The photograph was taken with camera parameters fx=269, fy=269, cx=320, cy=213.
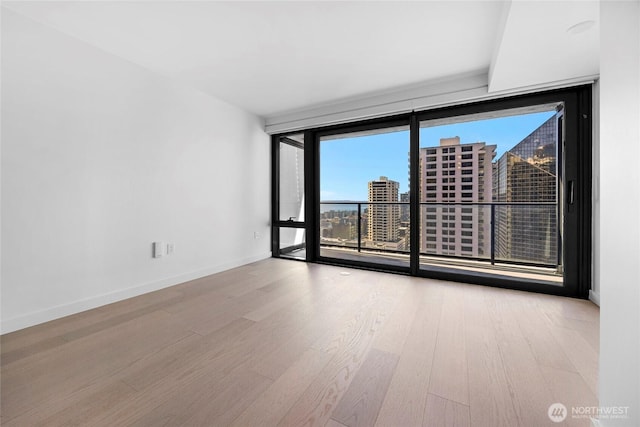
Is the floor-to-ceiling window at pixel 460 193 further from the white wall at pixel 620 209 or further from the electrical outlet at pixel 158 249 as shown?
the white wall at pixel 620 209

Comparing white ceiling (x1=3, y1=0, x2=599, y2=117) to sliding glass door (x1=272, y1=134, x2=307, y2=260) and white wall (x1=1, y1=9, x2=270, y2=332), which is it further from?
sliding glass door (x1=272, y1=134, x2=307, y2=260)

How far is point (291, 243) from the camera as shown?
14.6 feet

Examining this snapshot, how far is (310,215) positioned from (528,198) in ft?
9.63

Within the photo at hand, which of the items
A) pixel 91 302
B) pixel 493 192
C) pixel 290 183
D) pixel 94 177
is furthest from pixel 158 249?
pixel 493 192

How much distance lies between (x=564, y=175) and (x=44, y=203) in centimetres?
447

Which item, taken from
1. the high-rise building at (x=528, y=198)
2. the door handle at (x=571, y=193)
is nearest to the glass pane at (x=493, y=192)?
the high-rise building at (x=528, y=198)

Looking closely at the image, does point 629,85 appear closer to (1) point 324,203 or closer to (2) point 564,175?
(2) point 564,175

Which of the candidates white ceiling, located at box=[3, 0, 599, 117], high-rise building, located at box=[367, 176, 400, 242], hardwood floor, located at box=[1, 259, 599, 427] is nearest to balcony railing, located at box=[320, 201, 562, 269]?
high-rise building, located at box=[367, 176, 400, 242]

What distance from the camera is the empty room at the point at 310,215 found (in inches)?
45.0

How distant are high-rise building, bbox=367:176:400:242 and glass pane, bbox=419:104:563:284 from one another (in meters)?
0.46

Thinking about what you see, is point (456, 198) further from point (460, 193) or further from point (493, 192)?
point (493, 192)

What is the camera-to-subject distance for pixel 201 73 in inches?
109

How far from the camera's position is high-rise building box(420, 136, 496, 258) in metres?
3.85

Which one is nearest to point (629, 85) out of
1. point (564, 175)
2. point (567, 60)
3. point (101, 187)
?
point (567, 60)
